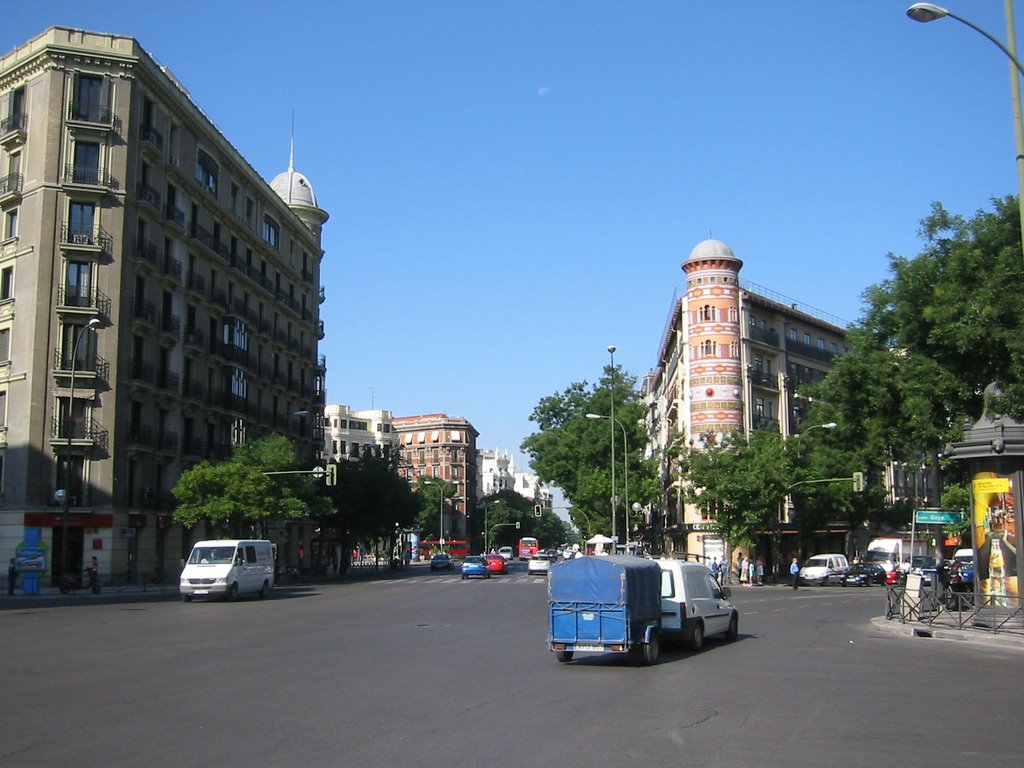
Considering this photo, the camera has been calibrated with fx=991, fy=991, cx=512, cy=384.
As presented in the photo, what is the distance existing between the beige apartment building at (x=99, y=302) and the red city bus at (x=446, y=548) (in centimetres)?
8502

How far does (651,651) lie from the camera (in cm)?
1598

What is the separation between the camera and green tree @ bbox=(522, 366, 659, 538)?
7269 centimetres

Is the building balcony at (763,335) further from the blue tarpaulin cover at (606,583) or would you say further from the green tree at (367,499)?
the blue tarpaulin cover at (606,583)

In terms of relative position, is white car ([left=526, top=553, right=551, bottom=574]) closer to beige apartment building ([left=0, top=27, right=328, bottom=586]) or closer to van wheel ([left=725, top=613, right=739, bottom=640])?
beige apartment building ([left=0, top=27, right=328, bottom=586])

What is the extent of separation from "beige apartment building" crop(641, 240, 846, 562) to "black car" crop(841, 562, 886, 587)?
26.1 feet

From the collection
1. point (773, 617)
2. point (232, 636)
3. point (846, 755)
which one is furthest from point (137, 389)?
point (846, 755)

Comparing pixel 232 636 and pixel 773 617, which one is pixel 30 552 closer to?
pixel 232 636

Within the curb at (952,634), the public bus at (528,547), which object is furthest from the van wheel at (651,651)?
the public bus at (528,547)

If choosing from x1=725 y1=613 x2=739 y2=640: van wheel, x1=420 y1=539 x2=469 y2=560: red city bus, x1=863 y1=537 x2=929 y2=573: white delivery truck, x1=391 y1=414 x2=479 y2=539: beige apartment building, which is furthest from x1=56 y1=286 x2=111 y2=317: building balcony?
x1=391 y1=414 x2=479 y2=539: beige apartment building

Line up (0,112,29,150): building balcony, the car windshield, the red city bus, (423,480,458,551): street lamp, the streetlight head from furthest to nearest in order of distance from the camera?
the red city bus → (423,480,458,551): street lamp → (0,112,29,150): building balcony → the car windshield → the streetlight head

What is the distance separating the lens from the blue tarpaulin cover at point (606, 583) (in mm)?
15672

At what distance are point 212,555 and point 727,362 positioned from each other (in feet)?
128

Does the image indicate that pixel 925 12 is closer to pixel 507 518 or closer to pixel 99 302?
pixel 99 302

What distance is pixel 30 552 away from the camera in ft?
128
